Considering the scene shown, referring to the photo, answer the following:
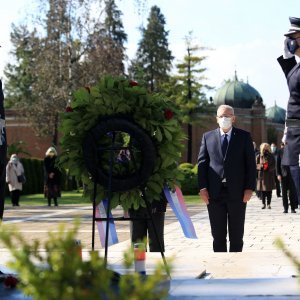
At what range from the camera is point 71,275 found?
260 cm

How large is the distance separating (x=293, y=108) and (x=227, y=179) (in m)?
2.26

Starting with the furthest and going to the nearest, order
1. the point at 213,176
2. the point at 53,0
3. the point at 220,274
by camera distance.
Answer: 1. the point at 53,0
2. the point at 213,176
3. the point at 220,274

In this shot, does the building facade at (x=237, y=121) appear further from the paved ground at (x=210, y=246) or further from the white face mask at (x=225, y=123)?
the white face mask at (x=225, y=123)

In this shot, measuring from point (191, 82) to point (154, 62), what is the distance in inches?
310

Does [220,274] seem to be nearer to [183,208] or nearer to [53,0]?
[183,208]

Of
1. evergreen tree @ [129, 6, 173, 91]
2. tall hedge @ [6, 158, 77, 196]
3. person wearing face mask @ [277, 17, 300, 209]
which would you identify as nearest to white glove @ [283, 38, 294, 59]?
person wearing face mask @ [277, 17, 300, 209]

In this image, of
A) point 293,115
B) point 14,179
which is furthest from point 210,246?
point 14,179

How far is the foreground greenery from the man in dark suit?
6.16m

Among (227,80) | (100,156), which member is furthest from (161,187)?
(227,80)

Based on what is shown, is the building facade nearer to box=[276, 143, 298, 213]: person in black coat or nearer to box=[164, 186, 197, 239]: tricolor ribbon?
box=[276, 143, 298, 213]: person in black coat

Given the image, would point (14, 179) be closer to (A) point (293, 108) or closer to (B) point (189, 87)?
(A) point (293, 108)

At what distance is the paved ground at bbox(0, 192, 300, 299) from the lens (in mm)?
7258

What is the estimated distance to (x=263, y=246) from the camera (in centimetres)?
1141

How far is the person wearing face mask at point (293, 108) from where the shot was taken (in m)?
6.66
